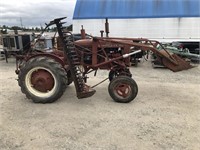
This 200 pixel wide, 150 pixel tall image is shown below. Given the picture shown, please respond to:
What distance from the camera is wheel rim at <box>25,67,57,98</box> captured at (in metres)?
5.39

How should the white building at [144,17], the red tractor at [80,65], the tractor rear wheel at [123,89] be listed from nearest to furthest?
the red tractor at [80,65] < the tractor rear wheel at [123,89] < the white building at [144,17]

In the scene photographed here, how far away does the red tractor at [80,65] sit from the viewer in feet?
17.2

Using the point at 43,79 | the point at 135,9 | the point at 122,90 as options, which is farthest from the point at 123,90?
the point at 135,9

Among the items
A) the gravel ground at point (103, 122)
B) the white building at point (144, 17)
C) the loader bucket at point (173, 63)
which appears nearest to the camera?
the gravel ground at point (103, 122)

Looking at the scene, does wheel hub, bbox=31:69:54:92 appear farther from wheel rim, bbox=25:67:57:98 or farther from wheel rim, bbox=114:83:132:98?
wheel rim, bbox=114:83:132:98

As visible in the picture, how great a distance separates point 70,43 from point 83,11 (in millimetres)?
17465

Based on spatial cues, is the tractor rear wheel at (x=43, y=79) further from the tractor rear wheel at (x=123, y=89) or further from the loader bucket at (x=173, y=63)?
the loader bucket at (x=173, y=63)

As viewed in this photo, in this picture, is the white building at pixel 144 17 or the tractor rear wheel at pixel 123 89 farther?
the white building at pixel 144 17

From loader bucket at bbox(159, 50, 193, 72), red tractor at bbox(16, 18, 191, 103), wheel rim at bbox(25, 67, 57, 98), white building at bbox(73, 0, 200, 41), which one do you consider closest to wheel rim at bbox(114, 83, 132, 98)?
red tractor at bbox(16, 18, 191, 103)

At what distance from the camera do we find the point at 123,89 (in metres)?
5.41

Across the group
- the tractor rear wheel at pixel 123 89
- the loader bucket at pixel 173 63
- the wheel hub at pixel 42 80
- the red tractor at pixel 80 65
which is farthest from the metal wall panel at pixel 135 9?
the wheel hub at pixel 42 80

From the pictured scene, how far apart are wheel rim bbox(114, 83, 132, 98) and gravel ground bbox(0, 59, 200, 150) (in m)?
0.24

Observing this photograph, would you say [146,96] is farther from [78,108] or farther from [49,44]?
[49,44]

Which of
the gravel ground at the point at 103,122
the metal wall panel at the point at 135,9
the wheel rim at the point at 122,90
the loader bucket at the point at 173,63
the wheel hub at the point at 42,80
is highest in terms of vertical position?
the metal wall panel at the point at 135,9
